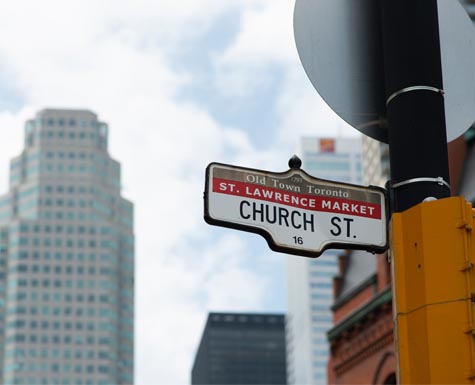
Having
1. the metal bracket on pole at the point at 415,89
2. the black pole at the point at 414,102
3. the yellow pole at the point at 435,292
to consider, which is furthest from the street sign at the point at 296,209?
the metal bracket on pole at the point at 415,89

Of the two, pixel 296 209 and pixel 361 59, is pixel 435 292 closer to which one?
pixel 296 209

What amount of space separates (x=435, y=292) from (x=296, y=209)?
1067mm

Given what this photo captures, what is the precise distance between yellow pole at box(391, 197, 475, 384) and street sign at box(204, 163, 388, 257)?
428mm

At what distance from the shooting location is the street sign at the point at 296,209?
6898mm

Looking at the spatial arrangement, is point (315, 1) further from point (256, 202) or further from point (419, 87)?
point (256, 202)

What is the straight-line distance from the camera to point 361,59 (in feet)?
25.5

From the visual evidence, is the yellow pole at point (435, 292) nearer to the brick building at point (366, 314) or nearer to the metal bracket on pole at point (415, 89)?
the metal bracket on pole at point (415, 89)

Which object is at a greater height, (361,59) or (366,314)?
(366,314)

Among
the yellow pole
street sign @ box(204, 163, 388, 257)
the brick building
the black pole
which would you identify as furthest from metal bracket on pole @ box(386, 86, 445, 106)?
the brick building

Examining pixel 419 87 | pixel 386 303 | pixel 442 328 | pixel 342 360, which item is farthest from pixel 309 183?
pixel 342 360

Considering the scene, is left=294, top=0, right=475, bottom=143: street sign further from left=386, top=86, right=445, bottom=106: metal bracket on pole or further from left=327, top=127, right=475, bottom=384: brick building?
left=327, top=127, right=475, bottom=384: brick building

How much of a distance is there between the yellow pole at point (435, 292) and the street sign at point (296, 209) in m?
0.43

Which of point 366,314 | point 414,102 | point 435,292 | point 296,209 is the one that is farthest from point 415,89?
point 366,314

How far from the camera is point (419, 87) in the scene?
23.5 feet
